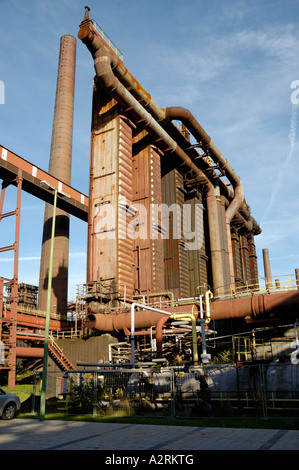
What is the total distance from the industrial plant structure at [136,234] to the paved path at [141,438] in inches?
379

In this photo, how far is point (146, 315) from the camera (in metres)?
30.4

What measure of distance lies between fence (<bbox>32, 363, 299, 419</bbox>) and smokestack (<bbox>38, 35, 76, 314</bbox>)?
28754 millimetres

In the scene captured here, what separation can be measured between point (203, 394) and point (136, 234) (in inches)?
974

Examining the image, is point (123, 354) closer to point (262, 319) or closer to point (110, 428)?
point (262, 319)

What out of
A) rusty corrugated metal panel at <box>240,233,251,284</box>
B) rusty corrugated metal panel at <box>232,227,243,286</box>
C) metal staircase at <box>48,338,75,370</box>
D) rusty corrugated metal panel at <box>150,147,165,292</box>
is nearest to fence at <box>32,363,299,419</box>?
metal staircase at <box>48,338,75,370</box>

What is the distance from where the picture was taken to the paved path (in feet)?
29.5

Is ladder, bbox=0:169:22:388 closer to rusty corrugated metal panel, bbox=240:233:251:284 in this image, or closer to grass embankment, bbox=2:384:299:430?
grass embankment, bbox=2:384:299:430

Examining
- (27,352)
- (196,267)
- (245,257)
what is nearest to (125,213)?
(196,267)

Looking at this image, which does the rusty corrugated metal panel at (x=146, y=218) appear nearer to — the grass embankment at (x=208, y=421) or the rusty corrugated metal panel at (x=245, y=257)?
the grass embankment at (x=208, y=421)

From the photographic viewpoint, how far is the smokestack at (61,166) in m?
46.6

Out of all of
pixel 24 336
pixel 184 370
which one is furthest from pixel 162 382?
pixel 24 336

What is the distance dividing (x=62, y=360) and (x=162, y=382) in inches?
638

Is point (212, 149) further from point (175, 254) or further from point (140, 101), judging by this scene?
point (175, 254)

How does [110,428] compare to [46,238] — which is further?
[46,238]
